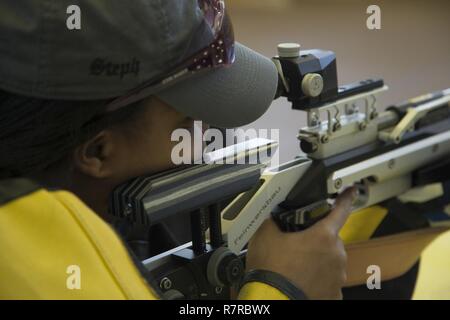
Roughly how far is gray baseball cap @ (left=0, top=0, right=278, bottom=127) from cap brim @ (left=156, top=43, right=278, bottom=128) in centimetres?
5

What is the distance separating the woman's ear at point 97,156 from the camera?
2.10ft

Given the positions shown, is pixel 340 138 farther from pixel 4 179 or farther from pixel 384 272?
pixel 4 179

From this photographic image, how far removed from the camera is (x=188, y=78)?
2.05 feet

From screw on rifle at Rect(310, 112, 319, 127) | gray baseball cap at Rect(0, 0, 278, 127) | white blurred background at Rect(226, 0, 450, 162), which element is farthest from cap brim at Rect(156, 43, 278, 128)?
white blurred background at Rect(226, 0, 450, 162)

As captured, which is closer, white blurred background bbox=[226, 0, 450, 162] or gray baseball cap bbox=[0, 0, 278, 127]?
gray baseball cap bbox=[0, 0, 278, 127]

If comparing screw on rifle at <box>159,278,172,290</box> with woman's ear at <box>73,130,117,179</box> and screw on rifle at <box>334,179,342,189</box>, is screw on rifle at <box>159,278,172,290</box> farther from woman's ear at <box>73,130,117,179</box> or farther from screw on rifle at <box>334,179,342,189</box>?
screw on rifle at <box>334,179,342,189</box>

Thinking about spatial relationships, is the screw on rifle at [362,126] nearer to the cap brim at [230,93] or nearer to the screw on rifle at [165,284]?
the cap brim at [230,93]

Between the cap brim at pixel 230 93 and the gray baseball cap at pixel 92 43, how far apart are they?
0.05m

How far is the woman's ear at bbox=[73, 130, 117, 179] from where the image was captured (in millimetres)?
642

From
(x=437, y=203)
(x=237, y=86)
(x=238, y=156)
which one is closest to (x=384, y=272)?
(x=437, y=203)

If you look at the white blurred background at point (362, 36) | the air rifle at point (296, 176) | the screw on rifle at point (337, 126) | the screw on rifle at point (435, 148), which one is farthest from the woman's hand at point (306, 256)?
the white blurred background at point (362, 36)

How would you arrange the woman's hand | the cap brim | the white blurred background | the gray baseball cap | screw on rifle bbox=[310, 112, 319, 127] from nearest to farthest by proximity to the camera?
the gray baseball cap → the cap brim → the woman's hand → screw on rifle bbox=[310, 112, 319, 127] → the white blurred background

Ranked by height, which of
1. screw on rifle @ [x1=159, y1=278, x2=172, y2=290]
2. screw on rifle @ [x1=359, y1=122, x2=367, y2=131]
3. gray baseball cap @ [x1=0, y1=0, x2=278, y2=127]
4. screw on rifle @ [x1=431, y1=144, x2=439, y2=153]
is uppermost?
gray baseball cap @ [x1=0, y1=0, x2=278, y2=127]
